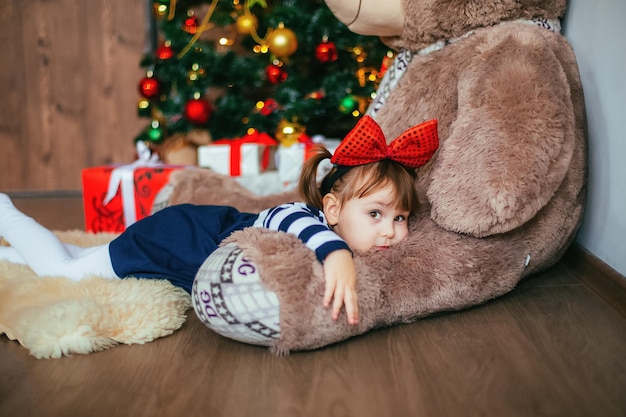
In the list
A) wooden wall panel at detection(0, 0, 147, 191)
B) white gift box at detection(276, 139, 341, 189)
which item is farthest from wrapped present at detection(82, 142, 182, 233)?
wooden wall panel at detection(0, 0, 147, 191)

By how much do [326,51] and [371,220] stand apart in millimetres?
1270

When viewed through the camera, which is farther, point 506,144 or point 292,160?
point 292,160

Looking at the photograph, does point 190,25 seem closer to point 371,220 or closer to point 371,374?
point 371,220

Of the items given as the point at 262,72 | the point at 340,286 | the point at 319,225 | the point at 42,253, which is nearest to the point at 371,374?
the point at 340,286

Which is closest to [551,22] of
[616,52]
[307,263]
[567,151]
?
[616,52]

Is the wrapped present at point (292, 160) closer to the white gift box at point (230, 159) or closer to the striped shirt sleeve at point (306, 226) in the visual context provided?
the white gift box at point (230, 159)

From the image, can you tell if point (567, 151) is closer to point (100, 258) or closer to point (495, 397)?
point (495, 397)

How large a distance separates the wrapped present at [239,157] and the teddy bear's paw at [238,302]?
109 centimetres

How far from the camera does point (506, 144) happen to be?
3.49 feet

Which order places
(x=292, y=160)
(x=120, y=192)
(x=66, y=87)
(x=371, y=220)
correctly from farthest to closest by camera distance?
1. (x=66, y=87)
2. (x=292, y=160)
3. (x=120, y=192)
4. (x=371, y=220)

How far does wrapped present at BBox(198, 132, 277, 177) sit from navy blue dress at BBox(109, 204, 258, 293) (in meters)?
0.79

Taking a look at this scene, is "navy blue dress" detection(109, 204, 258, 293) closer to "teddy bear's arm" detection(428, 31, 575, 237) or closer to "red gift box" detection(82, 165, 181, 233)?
"teddy bear's arm" detection(428, 31, 575, 237)

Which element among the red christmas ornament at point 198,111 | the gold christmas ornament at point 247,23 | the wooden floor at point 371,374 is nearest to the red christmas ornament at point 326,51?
the gold christmas ornament at point 247,23

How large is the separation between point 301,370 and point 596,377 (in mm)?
446
